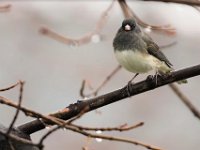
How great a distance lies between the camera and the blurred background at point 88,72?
4.17 m

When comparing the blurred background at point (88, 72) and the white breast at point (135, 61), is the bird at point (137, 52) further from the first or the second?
the blurred background at point (88, 72)

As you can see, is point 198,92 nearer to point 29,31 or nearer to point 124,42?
point 29,31

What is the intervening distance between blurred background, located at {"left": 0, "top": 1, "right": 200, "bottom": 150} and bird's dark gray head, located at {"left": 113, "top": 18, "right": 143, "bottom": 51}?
1409mm

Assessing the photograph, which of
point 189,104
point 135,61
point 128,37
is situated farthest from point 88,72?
point 189,104

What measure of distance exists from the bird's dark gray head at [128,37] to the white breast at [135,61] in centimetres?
4

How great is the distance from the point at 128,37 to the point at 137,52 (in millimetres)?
89

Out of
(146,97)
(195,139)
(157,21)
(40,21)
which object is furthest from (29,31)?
(195,139)

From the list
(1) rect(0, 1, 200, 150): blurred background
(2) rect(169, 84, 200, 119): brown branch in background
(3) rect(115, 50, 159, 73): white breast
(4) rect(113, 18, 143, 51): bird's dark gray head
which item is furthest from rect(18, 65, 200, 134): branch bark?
(1) rect(0, 1, 200, 150): blurred background

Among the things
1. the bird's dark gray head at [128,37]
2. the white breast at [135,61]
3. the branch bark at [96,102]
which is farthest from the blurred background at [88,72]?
the branch bark at [96,102]

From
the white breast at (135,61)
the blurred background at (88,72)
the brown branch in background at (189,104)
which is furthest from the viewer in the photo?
the blurred background at (88,72)

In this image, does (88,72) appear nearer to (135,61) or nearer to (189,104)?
(135,61)

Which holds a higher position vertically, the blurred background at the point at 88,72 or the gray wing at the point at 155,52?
the gray wing at the point at 155,52

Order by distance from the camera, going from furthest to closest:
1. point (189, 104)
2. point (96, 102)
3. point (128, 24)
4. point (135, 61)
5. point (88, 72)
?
point (88, 72)
point (128, 24)
point (135, 61)
point (189, 104)
point (96, 102)

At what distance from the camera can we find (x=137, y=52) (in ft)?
7.04
